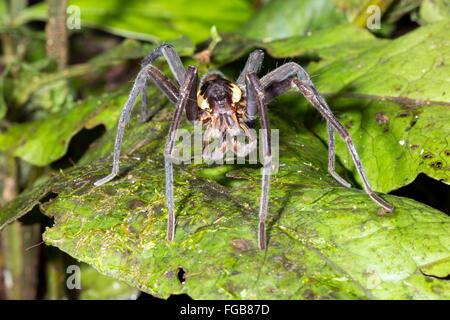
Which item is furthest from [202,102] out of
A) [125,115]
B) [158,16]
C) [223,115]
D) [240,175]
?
[158,16]

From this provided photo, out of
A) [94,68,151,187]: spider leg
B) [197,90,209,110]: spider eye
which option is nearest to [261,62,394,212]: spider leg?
[197,90,209,110]: spider eye

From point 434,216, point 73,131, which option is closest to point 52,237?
point 73,131

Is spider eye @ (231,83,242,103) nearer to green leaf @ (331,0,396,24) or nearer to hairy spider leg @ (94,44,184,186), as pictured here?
hairy spider leg @ (94,44,184,186)

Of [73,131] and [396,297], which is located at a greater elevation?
[73,131]

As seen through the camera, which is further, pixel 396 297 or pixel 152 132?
pixel 152 132

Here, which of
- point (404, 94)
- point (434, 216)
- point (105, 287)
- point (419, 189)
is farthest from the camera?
point (105, 287)

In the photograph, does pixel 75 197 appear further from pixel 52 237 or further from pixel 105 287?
pixel 105 287

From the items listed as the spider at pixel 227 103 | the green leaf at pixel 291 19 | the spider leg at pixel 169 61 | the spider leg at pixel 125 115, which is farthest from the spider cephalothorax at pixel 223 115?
the green leaf at pixel 291 19
